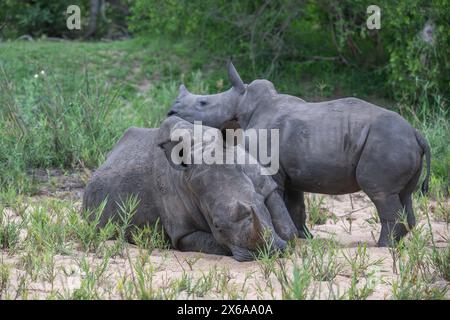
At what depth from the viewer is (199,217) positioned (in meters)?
5.45

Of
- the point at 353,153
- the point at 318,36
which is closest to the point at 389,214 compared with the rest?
the point at 353,153

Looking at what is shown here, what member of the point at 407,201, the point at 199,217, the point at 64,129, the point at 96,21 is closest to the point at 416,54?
the point at 64,129

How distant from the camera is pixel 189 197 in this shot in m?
5.45

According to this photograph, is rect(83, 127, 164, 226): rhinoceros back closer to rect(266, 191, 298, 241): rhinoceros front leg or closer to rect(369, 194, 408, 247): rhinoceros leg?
rect(266, 191, 298, 241): rhinoceros front leg

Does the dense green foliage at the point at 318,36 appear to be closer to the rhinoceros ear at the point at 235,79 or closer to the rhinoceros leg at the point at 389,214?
the rhinoceros ear at the point at 235,79

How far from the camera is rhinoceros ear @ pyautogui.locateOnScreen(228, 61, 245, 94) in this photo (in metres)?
6.21

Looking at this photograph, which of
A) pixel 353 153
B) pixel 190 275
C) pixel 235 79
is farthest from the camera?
pixel 235 79

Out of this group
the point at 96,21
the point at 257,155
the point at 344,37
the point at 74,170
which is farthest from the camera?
the point at 96,21

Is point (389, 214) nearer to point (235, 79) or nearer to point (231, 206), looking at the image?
point (231, 206)

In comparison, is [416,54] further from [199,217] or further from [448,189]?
[199,217]

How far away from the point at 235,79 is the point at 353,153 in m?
1.12

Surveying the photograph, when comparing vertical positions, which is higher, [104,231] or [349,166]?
[349,166]

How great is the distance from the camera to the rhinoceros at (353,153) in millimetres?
5535

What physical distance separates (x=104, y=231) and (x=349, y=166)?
166 cm
